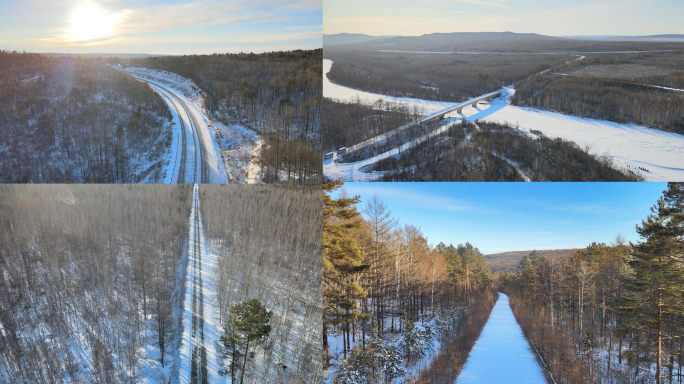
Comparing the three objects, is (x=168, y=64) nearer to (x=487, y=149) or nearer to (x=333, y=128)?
(x=333, y=128)

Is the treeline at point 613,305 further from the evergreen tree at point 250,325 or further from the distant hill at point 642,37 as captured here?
the evergreen tree at point 250,325

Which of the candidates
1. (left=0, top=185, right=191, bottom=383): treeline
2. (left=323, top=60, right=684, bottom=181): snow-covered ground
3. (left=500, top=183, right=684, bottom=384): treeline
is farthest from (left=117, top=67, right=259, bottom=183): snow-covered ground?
(left=500, top=183, right=684, bottom=384): treeline

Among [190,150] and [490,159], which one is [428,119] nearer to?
[490,159]

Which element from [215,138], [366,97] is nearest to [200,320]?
[215,138]

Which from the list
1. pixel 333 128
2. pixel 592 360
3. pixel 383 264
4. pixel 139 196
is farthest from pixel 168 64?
pixel 592 360

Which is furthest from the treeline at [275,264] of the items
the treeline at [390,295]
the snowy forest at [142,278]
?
the treeline at [390,295]

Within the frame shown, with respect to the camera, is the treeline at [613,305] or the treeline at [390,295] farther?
the treeline at [390,295]

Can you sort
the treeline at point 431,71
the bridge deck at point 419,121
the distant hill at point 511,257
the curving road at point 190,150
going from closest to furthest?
→ the distant hill at point 511,257 < the bridge deck at point 419,121 < the treeline at point 431,71 < the curving road at point 190,150
